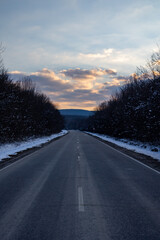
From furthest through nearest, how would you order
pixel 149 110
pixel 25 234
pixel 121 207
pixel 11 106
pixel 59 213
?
pixel 11 106 < pixel 149 110 < pixel 121 207 < pixel 59 213 < pixel 25 234

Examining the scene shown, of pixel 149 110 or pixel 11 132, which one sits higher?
pixel 149 110

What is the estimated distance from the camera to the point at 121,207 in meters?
5.85

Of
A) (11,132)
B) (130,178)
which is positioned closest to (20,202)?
(130,178)

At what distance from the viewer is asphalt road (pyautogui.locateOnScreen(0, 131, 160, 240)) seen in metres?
4.32

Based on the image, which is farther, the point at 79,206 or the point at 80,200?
the point at 80,200

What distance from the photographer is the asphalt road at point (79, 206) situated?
4324mm

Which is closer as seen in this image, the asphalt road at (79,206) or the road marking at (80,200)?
the asphalt road at (79,206)

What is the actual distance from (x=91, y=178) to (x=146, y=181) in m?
2.12

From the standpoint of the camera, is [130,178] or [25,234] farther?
[130,178]

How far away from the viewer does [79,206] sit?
231 inches

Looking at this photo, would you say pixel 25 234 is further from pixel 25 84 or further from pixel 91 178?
pixel 25 84

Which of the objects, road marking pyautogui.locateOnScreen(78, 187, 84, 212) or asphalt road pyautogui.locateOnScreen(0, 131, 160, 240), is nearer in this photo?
asphalt road pyautogui.locateOnScreen(0, 131, 160, 240)

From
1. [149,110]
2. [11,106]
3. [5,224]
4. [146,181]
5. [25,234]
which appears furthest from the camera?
[11,106]

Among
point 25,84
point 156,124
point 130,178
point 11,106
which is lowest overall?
point 130,178
